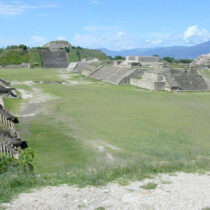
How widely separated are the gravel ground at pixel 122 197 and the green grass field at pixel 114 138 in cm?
34

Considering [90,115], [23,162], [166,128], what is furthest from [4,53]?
[23,162]

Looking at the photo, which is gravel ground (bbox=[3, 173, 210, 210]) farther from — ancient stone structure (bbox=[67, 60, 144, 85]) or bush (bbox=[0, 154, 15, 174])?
ancient stone structure (bbox=[67, 60, 144, 85])

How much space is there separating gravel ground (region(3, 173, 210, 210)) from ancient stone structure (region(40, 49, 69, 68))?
54799 mm

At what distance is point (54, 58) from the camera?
62281 millimetres

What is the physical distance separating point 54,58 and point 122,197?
58660 millimetres

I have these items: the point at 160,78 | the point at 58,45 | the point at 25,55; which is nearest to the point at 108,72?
A: the point at 160,78

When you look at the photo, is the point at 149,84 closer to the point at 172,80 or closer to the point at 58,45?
the point at 172,80

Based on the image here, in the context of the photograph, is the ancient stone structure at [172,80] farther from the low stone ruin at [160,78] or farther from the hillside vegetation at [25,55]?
the hillside vegetation at [25,55]

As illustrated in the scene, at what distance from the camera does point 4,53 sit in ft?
200

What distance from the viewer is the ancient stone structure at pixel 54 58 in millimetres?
60031

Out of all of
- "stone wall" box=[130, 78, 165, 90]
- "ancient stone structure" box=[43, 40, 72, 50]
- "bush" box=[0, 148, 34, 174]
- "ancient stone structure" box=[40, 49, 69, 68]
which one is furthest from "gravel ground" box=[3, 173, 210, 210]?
"ancient stone structure" box=[43, 40, 72, 50]

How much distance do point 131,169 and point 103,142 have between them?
219 inches

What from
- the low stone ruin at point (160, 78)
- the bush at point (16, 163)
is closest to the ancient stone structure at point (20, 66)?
the low stone ruin at point (160, 78)

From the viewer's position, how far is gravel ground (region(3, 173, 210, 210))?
4.97m
